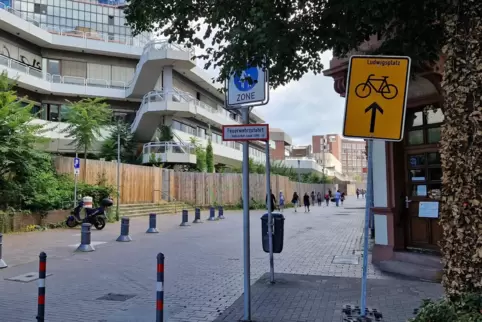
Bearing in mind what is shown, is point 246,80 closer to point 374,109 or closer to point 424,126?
point 374,109

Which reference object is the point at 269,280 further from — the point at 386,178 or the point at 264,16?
the point at 264,16

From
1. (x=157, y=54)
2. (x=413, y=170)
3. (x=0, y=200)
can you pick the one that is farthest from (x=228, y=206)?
(x=413, y=170)

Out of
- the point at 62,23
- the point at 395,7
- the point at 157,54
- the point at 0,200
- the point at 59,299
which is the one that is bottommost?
the point at 59,299

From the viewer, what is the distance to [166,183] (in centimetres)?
3216

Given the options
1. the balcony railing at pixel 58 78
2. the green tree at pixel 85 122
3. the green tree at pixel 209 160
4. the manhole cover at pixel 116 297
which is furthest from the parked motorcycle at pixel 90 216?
the balcony railing at pixel 58 78

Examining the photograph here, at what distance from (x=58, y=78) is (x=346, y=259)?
3810 cm

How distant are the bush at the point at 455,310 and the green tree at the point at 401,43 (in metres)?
0.10

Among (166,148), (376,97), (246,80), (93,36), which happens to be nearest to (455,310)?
(376,97)

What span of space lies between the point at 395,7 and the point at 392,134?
1503 millimetres

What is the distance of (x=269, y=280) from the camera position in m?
8.16

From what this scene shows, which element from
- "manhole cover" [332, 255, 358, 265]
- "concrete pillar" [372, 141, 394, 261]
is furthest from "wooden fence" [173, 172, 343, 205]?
"concrete pillar" [372, 141, 394, 261]

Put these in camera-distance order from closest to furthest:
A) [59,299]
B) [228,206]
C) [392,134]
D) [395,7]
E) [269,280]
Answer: [392,134]
[395,7]
[59,299]
[269,280]
[228,206]

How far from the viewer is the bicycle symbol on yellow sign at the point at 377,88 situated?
4754 millimetres

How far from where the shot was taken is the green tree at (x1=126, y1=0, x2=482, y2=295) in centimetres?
405
